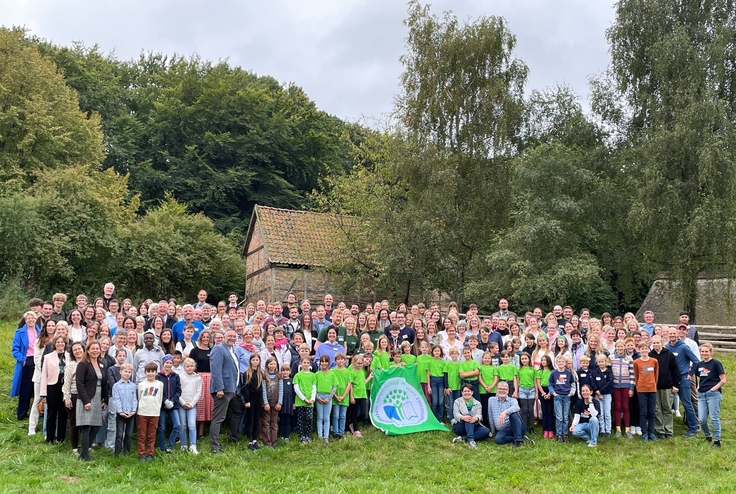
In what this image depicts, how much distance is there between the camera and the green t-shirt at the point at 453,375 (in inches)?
402

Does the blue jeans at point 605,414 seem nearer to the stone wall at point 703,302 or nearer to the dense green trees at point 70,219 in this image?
the stone wall at point 703,302

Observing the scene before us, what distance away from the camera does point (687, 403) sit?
9844mm

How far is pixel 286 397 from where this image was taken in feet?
30.5

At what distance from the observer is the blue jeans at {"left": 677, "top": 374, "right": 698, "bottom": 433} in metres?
9.84

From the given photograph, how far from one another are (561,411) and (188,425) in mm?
5288

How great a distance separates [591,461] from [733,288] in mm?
17938

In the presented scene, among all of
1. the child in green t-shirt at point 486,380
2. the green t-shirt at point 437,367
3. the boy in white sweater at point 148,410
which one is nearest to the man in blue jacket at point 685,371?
the child in green t-shirt at point 486,380

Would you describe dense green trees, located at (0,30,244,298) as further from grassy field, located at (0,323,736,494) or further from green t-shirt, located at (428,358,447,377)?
green t-shirt, located at (428,358,447,377)

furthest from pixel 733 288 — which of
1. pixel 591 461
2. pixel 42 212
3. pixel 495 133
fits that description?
pixel 42 212

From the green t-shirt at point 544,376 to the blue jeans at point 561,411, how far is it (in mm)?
274

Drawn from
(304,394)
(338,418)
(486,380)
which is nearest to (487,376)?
(486,380)

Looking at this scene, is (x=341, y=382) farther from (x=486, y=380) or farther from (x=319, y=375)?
(x=486, y=380)

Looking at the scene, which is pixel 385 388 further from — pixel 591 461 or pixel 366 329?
pixel 591 461

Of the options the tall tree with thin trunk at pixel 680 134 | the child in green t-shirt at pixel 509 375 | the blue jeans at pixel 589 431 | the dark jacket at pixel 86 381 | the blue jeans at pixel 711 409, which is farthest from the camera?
the tall tree with thin trunk at pixel 680 134
